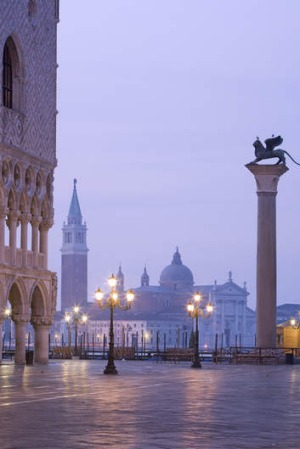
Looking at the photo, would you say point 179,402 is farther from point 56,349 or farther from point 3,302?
point 56,349

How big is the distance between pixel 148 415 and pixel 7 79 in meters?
30.2

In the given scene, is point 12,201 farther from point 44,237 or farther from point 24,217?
point 44,237

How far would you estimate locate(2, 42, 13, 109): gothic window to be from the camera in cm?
4703

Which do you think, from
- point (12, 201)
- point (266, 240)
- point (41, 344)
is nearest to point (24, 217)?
point (12, 201)

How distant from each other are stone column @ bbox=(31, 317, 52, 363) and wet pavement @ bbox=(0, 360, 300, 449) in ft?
58.9

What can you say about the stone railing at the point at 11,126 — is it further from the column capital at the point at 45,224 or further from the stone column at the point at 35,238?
the column capital at the point at 45,224

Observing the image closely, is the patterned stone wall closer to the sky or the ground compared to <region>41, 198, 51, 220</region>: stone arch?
closer to the sky

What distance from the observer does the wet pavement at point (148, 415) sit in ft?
48.4

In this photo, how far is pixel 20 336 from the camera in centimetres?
4716

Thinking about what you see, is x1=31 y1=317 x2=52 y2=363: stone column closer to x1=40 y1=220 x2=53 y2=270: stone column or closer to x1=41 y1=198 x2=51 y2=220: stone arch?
x1=40 y1=220 x2=53 y2=270: stone column

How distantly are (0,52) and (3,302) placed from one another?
897 centimetres

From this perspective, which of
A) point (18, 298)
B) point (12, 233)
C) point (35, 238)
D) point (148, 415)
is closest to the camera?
point (148, 415)

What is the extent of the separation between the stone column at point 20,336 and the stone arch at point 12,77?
7.96 metres

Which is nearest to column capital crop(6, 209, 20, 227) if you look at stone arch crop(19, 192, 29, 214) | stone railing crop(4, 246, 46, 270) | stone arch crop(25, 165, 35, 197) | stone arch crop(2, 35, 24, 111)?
stone arch crop(19, 192, 29, 214)
